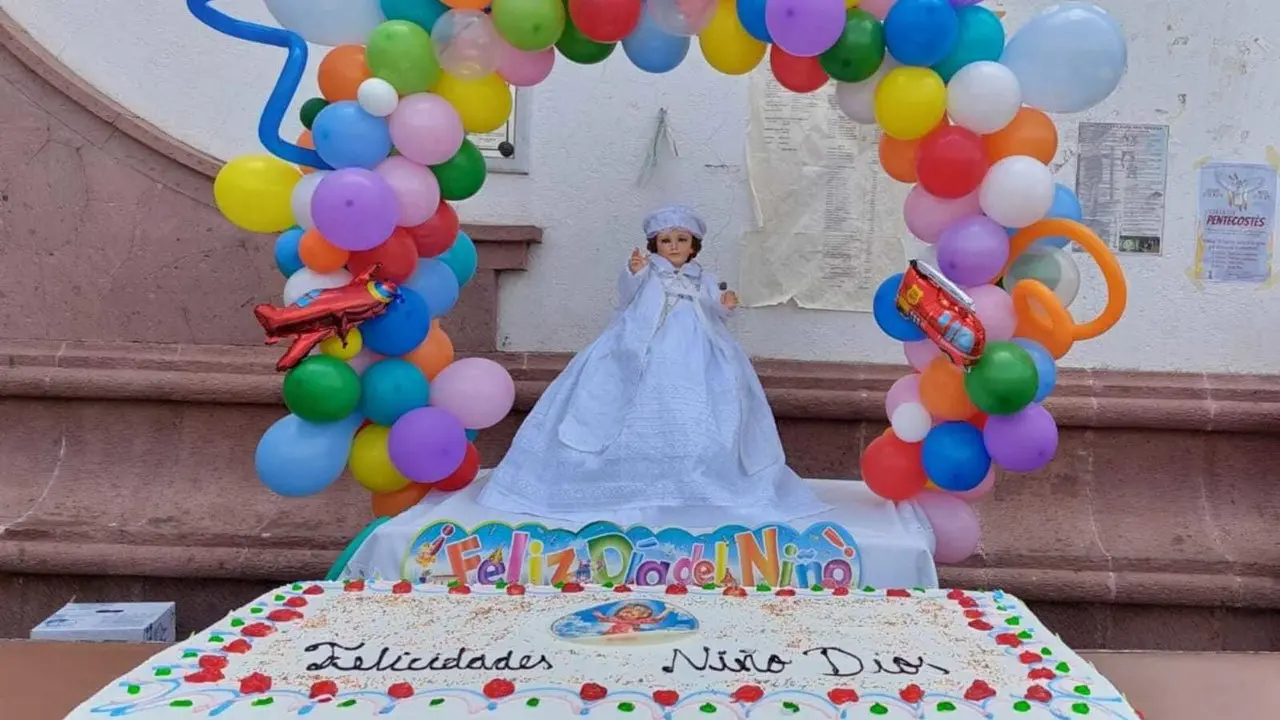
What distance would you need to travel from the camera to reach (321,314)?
2471 millimetres

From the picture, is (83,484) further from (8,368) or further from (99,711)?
(99,711)

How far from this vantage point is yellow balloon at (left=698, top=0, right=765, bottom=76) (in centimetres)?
260

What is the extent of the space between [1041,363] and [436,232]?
1562mm

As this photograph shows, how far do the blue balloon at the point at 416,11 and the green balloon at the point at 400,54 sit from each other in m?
0.04

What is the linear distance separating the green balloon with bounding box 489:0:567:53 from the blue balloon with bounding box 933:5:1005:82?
0.93m

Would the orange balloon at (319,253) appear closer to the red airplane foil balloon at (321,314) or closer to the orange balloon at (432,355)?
the red airplane foil balloon at (321,314)

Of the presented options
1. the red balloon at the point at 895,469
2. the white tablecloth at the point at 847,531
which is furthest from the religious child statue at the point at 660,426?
the red balloon at the point at 895,469

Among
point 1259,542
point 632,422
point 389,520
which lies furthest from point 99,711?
point 1259,542

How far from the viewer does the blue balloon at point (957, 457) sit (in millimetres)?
2537

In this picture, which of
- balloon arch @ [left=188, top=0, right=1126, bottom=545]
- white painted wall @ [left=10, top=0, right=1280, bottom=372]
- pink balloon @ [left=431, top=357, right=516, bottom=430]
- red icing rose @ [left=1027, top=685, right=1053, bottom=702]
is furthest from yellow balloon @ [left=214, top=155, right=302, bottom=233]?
red icing rose @ [left=1027, top=685, right=1053, bottom=702]

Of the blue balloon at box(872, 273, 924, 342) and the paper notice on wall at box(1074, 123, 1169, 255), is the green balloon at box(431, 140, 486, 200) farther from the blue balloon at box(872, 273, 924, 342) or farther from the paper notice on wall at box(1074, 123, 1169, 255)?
the paper notice on wall at box(1074, 123, 1169, 255)

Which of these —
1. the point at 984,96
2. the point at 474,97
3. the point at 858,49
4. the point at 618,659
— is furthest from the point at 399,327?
the point at 984,96

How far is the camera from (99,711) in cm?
150

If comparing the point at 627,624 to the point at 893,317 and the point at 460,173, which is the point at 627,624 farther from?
the point at 460,173
